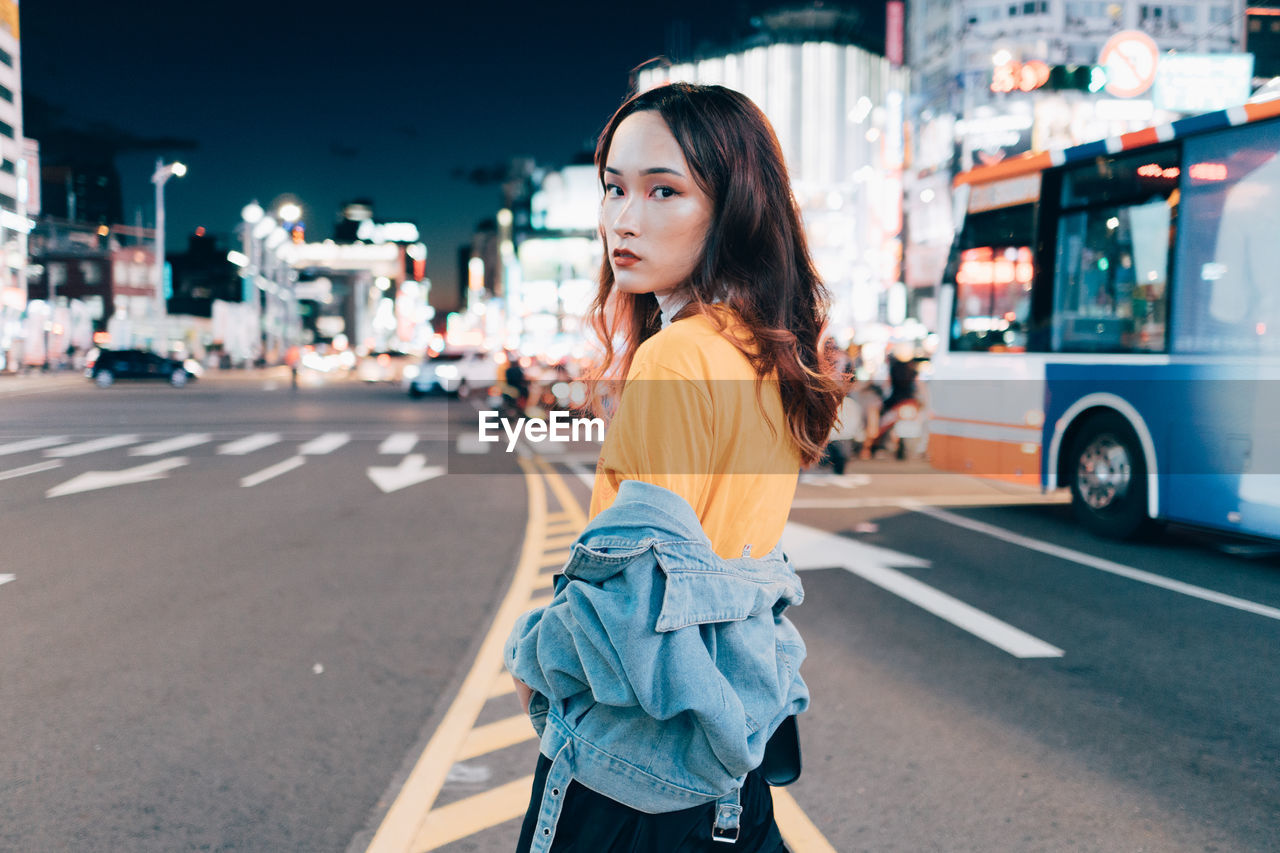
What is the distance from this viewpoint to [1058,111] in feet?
154

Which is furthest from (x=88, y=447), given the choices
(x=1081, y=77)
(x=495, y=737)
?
(x=1081, y=77)

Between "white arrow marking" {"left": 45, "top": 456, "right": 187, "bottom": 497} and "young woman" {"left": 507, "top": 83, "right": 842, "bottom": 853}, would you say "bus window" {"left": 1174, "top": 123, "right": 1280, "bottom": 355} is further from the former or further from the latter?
"white arrow marking" {"left": 45, "top": 456, "right": 187, "bottom": 497}

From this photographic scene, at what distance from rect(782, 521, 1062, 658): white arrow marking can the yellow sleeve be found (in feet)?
10.7

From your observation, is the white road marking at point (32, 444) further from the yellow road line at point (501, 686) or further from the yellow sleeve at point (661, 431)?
the yellow road line at point (501, 686)

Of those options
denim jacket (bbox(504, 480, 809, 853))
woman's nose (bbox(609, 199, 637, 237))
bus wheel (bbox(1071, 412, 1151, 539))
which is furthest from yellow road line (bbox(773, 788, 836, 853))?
bus wheel (bbox(1071, 412, 1151, 539))

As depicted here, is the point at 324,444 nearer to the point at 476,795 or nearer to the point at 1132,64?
the point at 476,795

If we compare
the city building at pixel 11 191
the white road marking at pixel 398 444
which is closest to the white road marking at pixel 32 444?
the city building at pixel 11 191

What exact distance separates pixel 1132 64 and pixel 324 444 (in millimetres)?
23947

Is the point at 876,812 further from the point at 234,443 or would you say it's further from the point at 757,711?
the point at 234,443

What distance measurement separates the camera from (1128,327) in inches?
350

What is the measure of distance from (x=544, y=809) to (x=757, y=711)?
358 millimetres

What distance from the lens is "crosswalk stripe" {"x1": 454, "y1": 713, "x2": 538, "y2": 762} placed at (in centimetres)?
411

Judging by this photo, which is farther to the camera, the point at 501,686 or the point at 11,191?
the point at 501,686

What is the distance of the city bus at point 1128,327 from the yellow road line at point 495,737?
604 cm
